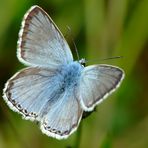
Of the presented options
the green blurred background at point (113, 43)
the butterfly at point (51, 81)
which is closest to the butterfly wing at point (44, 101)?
the butterfly at point (51, 81)

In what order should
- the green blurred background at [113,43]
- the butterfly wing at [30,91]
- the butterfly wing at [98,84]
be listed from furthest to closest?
the green blurred background at [113,43] < the butterfly wing at [30,91] < the butterfly wing at [98,84]

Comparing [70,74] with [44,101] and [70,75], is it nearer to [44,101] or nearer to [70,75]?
[70,75]

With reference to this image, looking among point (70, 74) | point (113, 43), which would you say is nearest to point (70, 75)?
point (70, 74)

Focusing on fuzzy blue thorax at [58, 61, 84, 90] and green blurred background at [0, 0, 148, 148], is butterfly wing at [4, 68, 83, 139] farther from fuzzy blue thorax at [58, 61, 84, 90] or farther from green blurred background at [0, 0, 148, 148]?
green blurred background at [0, 0, 148, 148]

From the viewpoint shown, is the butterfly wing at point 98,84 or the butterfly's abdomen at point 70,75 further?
the butterfly's abdomen at point 70,75

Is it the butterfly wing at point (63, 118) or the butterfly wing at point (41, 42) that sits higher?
the butterfly wing at point (41, 42)

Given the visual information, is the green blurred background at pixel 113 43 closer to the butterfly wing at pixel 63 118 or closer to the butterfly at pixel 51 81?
the butterfly at pixel 51 81

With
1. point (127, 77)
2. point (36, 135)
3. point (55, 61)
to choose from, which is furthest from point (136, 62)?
point (55, 61)

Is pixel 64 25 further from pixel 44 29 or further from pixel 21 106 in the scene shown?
pixel 21 106
